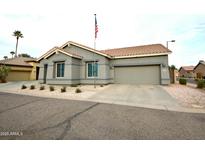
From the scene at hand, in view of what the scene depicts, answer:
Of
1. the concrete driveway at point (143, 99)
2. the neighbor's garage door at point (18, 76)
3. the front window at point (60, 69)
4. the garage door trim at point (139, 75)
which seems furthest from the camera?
the neighbor's garage door at point (18, 76)

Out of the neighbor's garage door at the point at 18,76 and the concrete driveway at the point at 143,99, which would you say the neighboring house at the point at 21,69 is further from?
the concrete driveway at the point at 143,99

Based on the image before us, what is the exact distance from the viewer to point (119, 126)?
380cm

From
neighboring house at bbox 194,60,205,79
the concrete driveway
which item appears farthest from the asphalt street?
neighboring house at bbox 194,60,205,79

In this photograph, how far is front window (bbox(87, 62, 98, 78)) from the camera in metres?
14.9

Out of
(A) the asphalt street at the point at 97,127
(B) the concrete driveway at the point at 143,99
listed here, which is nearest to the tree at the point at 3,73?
(B) the concrete driveway at the point at 143,99

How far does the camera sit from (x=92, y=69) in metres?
15.1

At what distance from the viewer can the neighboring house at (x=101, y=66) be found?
1400 cm

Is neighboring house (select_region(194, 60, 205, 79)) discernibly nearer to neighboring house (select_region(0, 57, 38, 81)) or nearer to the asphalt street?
the asphalt street

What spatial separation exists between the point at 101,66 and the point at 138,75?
497 centimetres

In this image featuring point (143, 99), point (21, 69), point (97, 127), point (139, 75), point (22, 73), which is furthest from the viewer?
point (22, 73)

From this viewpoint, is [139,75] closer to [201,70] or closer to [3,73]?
[3,73]

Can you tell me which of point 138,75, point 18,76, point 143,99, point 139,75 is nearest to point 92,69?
point 138,75

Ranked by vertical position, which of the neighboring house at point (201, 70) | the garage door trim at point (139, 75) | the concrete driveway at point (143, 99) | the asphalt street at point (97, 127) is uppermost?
the neighboring house at point (201, 70)

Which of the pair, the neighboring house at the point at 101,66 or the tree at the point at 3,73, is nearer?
the neighboring house at the point at 101,66
